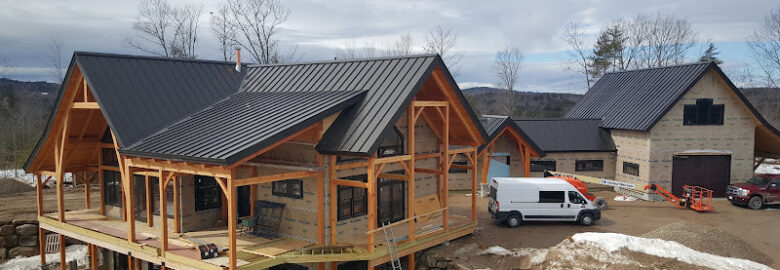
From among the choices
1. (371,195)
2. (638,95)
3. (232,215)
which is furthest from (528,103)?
(232,215)

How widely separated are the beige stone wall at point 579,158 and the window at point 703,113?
4.07 metres

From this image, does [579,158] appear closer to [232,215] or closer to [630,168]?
[630,168]

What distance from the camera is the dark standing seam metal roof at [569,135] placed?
2750 cm

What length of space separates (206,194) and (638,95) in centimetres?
2209

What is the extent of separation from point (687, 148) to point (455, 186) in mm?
11017

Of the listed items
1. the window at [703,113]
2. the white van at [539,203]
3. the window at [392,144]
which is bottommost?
the white van at [539,203]

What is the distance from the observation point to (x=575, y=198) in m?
19.3

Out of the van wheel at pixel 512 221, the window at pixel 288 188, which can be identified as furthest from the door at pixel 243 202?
the van wheel at pixel 512 221

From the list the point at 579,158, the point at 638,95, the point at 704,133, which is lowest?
the point at 579,158

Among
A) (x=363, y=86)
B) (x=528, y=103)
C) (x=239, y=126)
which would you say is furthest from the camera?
(x=528, y=103)

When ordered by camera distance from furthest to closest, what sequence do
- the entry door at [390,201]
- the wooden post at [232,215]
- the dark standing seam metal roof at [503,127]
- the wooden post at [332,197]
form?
the dark standing seam metal roof at [503,127]
the entry door at [390,201]
the wooden post at [332,197]
the wooden post at [232,215]

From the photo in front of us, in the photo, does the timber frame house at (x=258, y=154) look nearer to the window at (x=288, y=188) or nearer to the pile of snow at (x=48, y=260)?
the window at (x=288, y=188)

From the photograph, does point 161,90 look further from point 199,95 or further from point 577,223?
point 577,223

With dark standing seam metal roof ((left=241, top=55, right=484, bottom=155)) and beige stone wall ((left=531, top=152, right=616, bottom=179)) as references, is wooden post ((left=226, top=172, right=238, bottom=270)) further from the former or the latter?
beige stone wall ((left=531, top=152, right=616, bottom=179))
